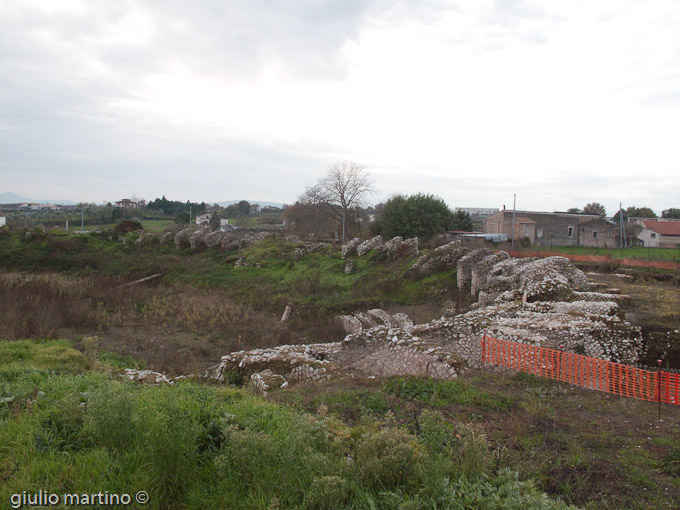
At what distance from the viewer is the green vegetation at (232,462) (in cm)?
327

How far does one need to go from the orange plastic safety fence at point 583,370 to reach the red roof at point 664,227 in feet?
131

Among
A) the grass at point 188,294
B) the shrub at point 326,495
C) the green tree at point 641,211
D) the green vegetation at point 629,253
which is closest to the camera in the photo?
the shrub at point 326,495

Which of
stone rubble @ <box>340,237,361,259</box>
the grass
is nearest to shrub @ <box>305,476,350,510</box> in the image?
the grass

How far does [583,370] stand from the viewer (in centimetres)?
815

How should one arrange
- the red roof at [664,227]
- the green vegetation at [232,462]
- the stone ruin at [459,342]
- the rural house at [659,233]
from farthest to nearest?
the red roof at [664,227], the rural house at [659,233], the stone ruin at [459,342], the green vegetation at [232,462]

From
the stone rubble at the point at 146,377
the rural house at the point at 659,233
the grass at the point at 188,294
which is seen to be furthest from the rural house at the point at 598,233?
the stone rubble at the point at 146,377

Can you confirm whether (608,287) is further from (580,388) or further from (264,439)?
(264,439)

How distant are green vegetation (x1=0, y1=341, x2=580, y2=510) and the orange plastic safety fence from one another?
185 inches

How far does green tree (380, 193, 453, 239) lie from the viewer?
35344 mm

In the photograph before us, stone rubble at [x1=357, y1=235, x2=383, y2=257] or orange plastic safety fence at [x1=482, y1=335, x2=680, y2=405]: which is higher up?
stone rubble at [x1=357, y1=235, x2=383, y2=257]

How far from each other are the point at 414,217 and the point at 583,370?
2791 centimetres

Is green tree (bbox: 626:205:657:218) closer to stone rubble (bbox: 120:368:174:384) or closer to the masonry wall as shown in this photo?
the masonry wall

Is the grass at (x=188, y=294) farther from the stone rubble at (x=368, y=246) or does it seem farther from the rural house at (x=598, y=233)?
the rural house at (x=598, y=233)

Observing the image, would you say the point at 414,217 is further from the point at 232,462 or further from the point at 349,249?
the point at 232,462
